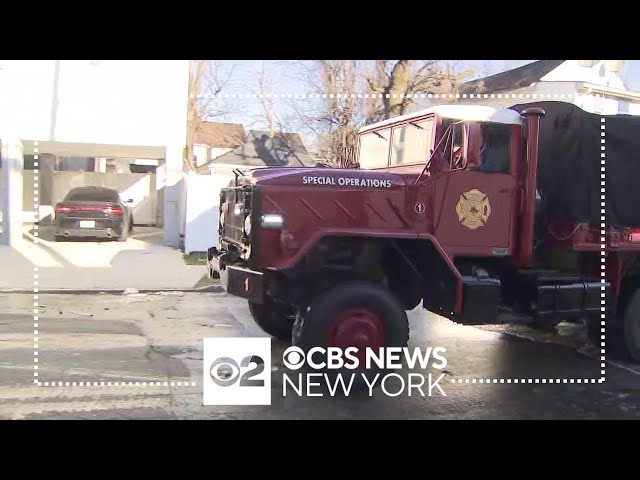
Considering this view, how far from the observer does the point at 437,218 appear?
504cm

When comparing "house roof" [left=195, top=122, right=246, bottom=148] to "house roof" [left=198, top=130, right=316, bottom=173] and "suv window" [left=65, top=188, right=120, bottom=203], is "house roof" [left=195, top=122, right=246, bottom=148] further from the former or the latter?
"suv window" [left=65, top=188, right=120, bottom=203]

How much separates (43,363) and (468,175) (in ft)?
13.7

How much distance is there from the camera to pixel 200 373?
5.35 metres

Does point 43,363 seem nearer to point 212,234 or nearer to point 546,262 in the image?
point 546,262

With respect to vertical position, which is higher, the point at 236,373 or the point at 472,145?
the point at 472,145

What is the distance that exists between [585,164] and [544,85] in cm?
145

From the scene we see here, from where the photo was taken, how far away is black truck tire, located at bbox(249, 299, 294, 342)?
20.0 ft

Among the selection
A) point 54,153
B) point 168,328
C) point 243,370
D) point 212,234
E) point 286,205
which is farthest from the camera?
point 212,234

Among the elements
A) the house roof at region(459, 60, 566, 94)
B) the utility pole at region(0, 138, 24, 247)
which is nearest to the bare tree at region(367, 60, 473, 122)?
the house roof at region(459, 60, 566, 94)

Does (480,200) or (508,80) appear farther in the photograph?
(508,80)

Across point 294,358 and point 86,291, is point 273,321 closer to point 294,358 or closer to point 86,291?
point 294,358

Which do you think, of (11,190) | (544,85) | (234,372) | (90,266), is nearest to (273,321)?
(234,372)

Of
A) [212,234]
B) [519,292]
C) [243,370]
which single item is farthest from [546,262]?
[212,234]

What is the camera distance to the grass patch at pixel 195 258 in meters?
11.8
